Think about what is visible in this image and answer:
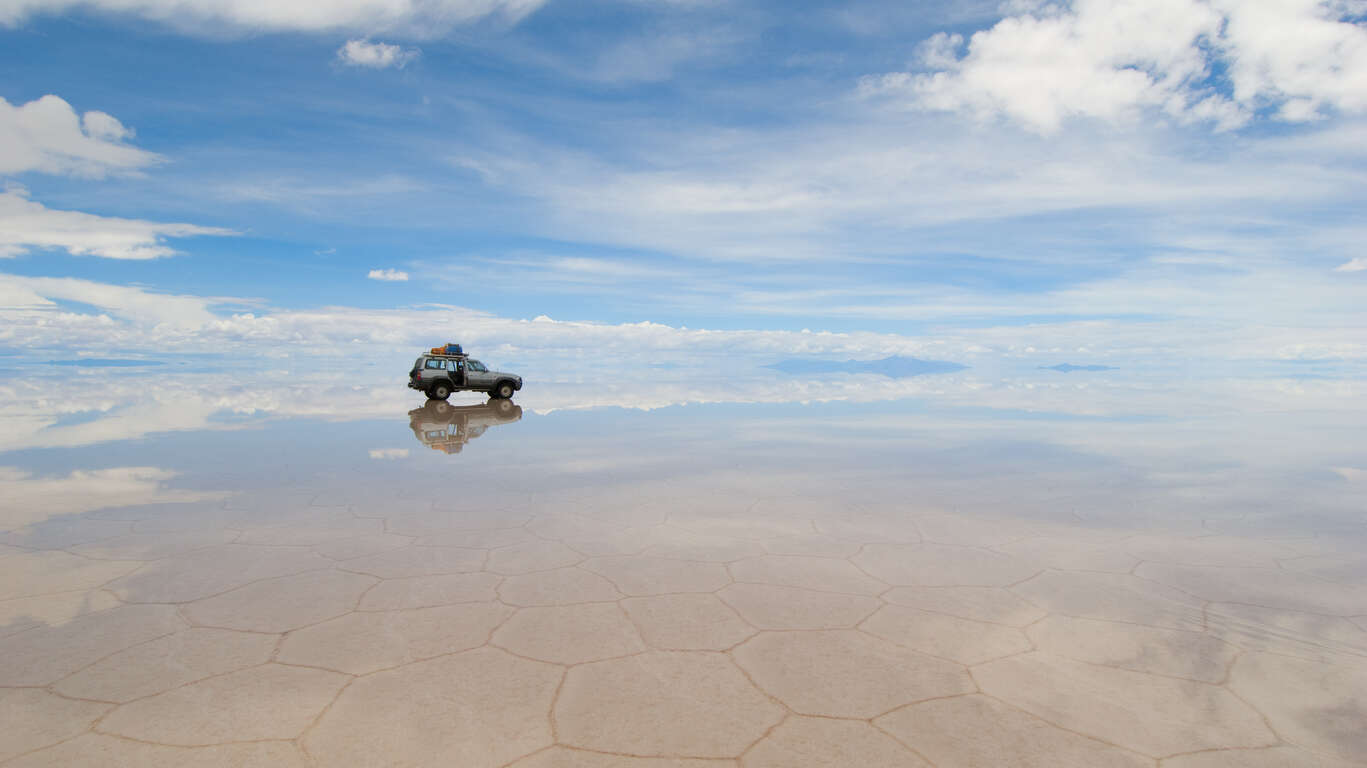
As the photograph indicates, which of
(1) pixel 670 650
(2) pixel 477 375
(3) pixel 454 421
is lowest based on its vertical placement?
(1) pixel 670 650

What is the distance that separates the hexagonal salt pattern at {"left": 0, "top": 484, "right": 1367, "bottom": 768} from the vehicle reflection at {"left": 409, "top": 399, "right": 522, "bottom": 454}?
248 inches

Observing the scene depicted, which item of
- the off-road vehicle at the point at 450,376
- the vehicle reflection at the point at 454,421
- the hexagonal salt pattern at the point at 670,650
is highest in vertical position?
A: the off-road vehicle at the point at 450,376

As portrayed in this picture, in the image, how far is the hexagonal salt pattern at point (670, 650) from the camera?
284 centimetres

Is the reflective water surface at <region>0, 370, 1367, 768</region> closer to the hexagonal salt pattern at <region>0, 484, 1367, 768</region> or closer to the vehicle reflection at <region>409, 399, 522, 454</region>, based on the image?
the hexagonal salt pattern at <region>0, 484, 1367, 768</region>

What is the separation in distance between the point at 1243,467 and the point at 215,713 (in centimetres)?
1310

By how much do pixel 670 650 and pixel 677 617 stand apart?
18.6 inches

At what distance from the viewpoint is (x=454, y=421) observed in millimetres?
16188

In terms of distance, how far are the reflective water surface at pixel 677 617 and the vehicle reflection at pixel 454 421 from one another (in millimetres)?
2897

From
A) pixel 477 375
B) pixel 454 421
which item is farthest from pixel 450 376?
pixel 454 421

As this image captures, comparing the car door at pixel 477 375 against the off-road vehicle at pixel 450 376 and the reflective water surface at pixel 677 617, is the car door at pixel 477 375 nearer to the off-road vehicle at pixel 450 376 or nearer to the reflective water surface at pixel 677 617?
the off-road vehicle at pixel 450 376

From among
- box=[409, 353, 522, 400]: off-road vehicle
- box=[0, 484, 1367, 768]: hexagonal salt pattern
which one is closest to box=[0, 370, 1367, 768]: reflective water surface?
box=[0, 484, 1367, 768]: hexagonal salt pattern

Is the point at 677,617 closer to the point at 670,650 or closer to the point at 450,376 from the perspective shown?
the point at 670,650

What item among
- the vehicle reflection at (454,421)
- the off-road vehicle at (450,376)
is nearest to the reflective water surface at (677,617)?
the vehicle reflection at (454,421)

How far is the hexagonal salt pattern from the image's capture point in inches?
112
